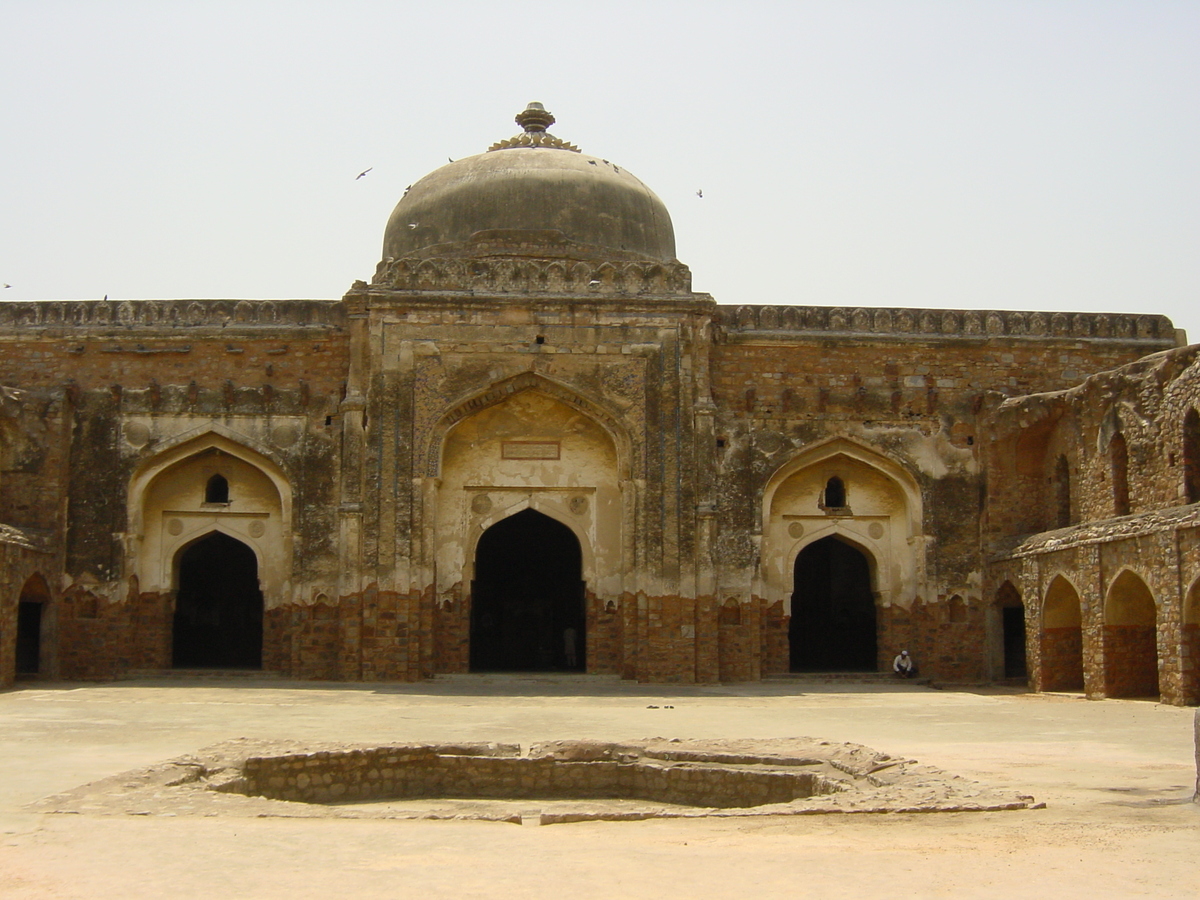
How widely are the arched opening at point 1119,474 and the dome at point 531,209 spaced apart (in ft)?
21.2

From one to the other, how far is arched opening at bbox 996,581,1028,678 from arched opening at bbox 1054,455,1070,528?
968 mm

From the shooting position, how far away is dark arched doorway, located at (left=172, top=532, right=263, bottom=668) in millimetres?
19406

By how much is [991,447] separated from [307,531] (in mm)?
8020

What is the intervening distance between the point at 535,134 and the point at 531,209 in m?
2.30

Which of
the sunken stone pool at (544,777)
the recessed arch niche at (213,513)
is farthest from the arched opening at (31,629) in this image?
the sunken stone pool at (544,777)

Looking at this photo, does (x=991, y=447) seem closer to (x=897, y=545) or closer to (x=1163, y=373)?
(x=897, y=545)

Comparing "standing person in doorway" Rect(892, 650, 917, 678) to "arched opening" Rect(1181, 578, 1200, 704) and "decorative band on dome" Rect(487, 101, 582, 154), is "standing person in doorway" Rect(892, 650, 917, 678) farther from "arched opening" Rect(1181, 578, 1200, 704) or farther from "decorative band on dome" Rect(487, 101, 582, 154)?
"decorative band on dome" Rect(487, 101, 582, 154)

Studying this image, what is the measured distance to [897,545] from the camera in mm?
16484

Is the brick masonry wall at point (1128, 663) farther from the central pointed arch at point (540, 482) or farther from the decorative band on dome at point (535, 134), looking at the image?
the decorative band on dome at point (535, 134)

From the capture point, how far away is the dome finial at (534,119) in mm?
19438

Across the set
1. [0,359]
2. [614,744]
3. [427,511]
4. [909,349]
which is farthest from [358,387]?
[614,744]

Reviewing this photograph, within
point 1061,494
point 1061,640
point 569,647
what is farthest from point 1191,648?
point 569,647

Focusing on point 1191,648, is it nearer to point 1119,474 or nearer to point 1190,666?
point 1190,666

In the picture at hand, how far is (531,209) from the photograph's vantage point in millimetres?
17453
